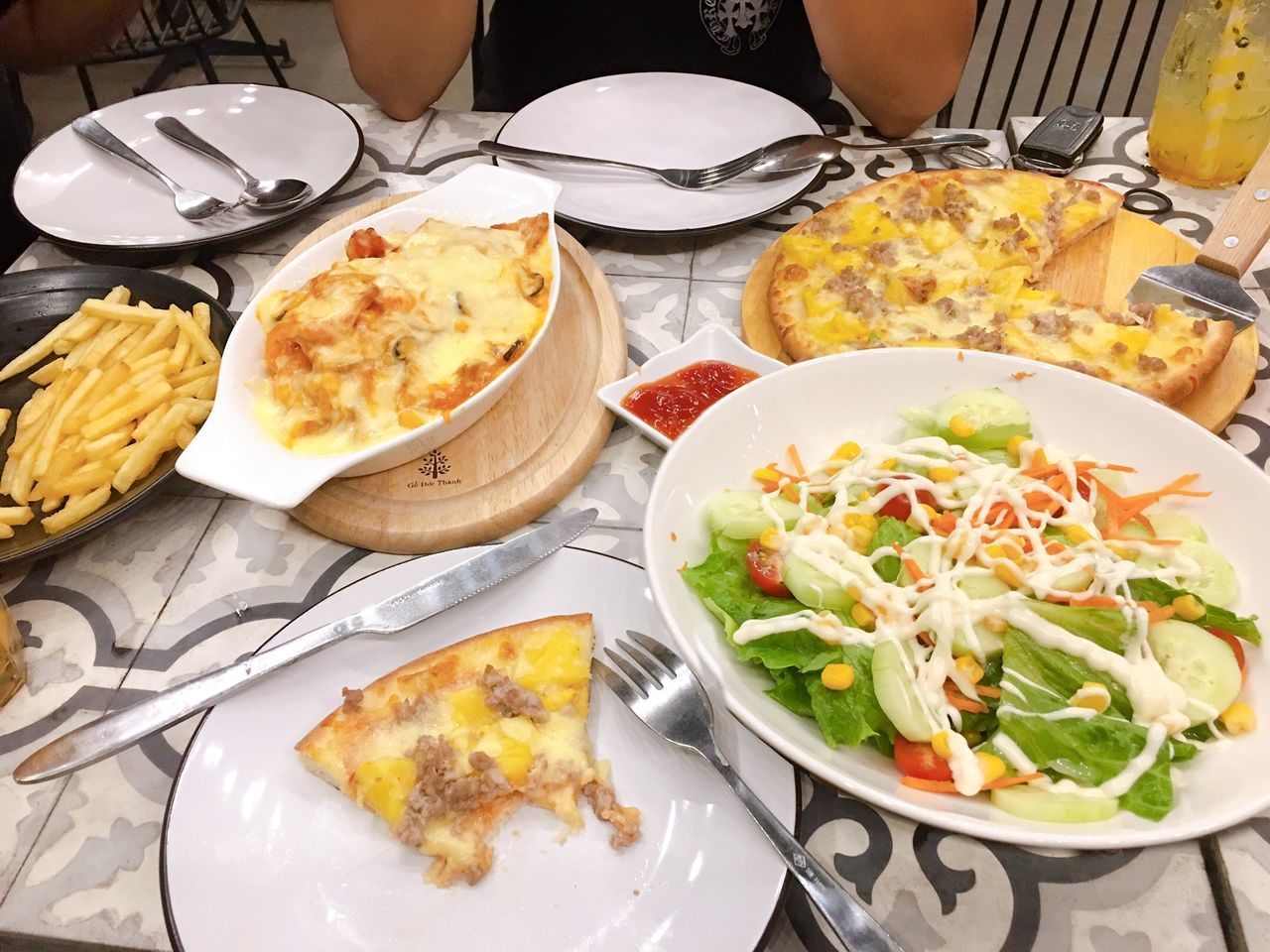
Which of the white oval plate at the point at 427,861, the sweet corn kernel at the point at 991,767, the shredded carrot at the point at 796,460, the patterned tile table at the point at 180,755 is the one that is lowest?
the patterned tile table at the point at 180,755

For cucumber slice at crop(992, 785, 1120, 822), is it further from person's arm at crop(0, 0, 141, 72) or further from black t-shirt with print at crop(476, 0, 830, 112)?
person's arm at crop(0, 0, 141, 72)

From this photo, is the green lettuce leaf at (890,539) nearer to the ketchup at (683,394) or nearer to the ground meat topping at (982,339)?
the ketchup at (683,394)

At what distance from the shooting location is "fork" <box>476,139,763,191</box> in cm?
267

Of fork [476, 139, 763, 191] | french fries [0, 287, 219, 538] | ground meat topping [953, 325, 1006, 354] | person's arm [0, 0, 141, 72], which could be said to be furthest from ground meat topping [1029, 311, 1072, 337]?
person's arm [0, 0, 141, 72]

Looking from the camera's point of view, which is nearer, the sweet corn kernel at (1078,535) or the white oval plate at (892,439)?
the white oval plate at (892,439)

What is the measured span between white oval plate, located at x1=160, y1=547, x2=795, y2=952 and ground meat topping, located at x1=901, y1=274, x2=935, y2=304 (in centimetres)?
136

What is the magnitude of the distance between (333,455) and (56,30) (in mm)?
3808

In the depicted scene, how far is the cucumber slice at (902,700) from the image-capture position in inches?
50.9

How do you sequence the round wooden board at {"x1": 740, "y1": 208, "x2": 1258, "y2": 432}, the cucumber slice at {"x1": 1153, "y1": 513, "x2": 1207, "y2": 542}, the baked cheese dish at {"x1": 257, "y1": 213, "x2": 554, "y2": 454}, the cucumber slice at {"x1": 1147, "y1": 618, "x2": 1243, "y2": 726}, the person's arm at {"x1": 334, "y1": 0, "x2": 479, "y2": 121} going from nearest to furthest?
the cucumber slice at {"x1": 1147, "y1": 618, "x2": 1243, "y2": 726} → the cucumber slice at {"x1": 1153, "y1": 513, "x2": 1207, "y2": 542} → the baked cheese dish at {"x1": 257, "y1": 213, "x2": 554, "y2": 454} → the round wooden board at {"x1": 740, "y1": 208, "x2": 1258, "y2": 432} → the person's arm at {"x1": 334, "y1": 0, "x2": 479, "y2": 121}

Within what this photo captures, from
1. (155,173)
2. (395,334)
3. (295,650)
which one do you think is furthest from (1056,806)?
(155,173)

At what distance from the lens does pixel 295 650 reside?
1520 mm

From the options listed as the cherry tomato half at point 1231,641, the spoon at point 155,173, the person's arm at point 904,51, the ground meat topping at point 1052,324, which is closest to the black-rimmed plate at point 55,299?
the spoon at point 155,173

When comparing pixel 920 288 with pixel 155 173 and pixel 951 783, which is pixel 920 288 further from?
pixel 155 173

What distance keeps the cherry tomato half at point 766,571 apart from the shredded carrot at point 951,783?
0.37m
